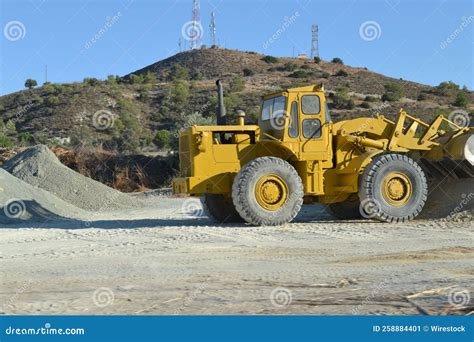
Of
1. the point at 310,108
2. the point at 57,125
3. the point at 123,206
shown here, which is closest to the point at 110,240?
the point at 310,108

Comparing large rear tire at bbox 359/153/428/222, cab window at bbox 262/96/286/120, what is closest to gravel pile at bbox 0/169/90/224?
cab window at bbox 262/96/286/120

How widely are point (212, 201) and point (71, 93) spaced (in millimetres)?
48344

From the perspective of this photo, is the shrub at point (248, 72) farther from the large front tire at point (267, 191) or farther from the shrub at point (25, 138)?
the large front tire at point (267, 191)

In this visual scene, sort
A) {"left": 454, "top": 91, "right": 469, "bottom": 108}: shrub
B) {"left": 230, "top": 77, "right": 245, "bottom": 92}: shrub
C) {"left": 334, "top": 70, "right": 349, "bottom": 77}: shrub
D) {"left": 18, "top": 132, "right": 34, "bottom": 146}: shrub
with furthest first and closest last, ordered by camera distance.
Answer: {"left": 334, "top": 70, "right": 349, "bottom": 77}: shrub → {"left": 230, "top": 77, "right": 245, "bottom": 92}: shrub → {"left": 454, "top": 91, "right": 469, "bottom": 108}: shrub → {"left": 18, "top": 132, "right": 34, "bottom": 146}: shrub

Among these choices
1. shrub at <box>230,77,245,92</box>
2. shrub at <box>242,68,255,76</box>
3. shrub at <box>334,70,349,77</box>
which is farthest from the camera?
shrub at <box>334,70,349,77</box>

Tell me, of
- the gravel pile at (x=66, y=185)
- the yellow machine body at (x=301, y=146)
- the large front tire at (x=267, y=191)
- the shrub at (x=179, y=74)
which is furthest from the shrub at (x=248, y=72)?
the large front tire at (x=267, y=191)

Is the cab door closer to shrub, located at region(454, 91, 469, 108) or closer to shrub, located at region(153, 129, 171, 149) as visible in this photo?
shrub, located at region(153, 129, 171, 149)

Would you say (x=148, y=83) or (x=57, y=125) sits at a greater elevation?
(x=148, y=83)

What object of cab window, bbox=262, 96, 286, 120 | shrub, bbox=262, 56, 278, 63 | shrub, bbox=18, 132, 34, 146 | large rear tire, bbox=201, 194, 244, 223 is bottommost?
large rear tire, bbox=201, 194, 244, 223

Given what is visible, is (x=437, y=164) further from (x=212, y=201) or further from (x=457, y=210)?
(x=212, y=201)

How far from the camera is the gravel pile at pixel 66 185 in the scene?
69.0ft

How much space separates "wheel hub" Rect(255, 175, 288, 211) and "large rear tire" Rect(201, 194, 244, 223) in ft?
5.62

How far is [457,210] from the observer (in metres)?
15.0

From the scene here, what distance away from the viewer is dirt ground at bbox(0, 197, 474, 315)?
6.61m
